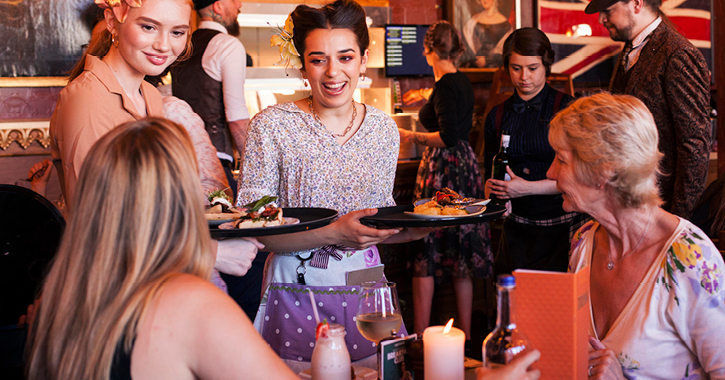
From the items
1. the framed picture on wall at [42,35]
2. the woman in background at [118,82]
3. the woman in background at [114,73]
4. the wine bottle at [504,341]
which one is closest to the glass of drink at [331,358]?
the wine bottle at [504,341]

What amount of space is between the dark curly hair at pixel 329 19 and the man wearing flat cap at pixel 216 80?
1.39m

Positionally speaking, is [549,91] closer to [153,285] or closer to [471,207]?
[471,207]

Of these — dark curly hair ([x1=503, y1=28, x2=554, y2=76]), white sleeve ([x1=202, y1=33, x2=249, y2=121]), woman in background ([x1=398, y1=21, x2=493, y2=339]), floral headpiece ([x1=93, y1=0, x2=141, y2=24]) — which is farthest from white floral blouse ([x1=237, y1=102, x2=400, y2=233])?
woman in background ([x1=398, y1=21, x2=493, y2=339])

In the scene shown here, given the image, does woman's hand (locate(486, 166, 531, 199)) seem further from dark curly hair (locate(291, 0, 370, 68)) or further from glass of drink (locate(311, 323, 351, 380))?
glass of drink (locate(311, 323, 351, 380))

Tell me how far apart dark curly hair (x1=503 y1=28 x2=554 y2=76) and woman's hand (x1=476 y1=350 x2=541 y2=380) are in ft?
7.97

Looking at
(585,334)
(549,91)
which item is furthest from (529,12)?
(585,334)

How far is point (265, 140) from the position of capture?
6.33 feet

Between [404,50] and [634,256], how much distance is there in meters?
3.88

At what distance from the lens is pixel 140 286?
108cm

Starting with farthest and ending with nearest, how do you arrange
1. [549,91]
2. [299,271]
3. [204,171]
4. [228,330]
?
[549,91]
[204,171]
[299,271]
[228,330]

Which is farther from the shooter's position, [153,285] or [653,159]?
[653,159]

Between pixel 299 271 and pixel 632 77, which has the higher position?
pixel 632 77

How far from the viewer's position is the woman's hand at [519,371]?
3.45 feet

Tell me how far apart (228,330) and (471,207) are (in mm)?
1051
